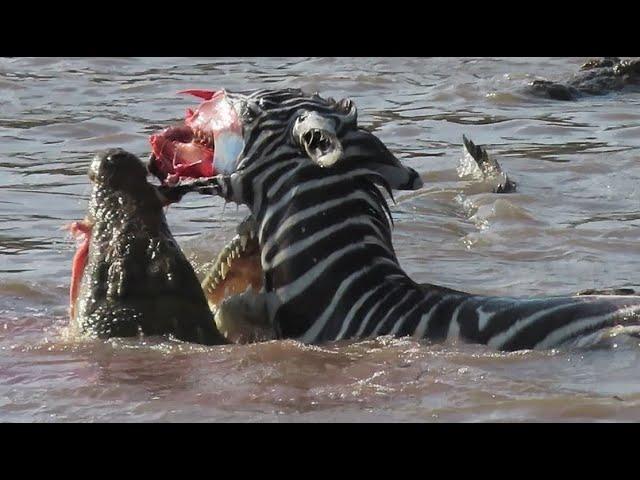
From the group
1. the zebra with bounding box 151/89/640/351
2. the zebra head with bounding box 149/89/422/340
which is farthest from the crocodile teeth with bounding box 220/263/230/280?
the zebra with bounding box 151/89/640/351

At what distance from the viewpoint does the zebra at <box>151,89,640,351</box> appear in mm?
6352

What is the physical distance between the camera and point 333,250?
6.46 m

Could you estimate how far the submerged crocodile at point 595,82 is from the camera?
14953mm

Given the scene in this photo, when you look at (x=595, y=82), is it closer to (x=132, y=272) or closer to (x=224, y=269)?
(x=224, y=269)

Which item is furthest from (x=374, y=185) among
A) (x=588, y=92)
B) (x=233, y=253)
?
(x=588, y=92)

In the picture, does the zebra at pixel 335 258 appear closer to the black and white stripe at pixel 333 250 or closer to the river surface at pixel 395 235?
the black and white stripe at pixel 333 250

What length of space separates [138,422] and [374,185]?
1537 mm

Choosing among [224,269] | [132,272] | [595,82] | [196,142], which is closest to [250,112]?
[196,142]

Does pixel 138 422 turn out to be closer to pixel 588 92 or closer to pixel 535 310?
pixel 535 310

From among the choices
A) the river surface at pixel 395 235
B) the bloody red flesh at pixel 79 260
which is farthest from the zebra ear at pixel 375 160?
the bloody red flesh at pixel 79 260

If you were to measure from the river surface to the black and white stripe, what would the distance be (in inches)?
4.4

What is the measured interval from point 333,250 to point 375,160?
41 cm

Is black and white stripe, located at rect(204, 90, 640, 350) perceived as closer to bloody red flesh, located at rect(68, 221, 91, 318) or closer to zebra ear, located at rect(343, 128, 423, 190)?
zebra ear, located at rect(343, 128, 423, 190)

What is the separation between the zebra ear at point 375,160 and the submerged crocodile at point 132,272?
32.5 inches
